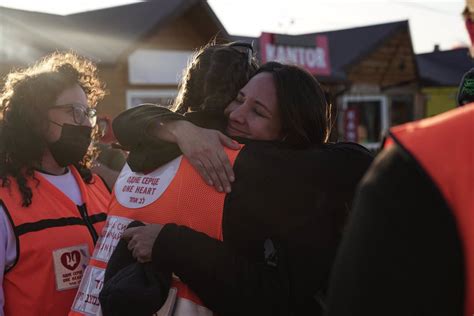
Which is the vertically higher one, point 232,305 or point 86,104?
point 86,104

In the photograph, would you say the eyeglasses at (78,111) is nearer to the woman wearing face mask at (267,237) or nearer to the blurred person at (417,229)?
the woman wearing face mask at (267,237)

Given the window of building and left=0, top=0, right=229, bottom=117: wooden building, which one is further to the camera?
the window of building

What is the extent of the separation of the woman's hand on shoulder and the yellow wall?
20.8m

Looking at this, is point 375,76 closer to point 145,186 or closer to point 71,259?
point 71,259

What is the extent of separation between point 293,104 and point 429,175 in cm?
110

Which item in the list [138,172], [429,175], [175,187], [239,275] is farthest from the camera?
[138,172]

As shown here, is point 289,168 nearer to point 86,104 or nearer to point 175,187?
point 175,187

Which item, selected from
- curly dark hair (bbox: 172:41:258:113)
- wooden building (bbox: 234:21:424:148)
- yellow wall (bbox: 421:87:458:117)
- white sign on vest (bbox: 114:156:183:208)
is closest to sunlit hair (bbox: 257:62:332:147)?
curly dark hair (bbox: 172:41:258:113)

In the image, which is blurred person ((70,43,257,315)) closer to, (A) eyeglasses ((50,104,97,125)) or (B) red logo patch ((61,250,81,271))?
(B) red logo patch ((61,250,81,271))

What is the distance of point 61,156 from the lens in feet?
8.91

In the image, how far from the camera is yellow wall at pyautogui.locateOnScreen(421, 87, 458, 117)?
843 inches

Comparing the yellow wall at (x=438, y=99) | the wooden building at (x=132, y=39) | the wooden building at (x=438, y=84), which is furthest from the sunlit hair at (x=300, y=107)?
the yellow wall at (x=438, y=99)

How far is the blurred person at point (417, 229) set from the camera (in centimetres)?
76

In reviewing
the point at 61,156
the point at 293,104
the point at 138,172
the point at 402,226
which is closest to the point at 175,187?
the point at 138,172
